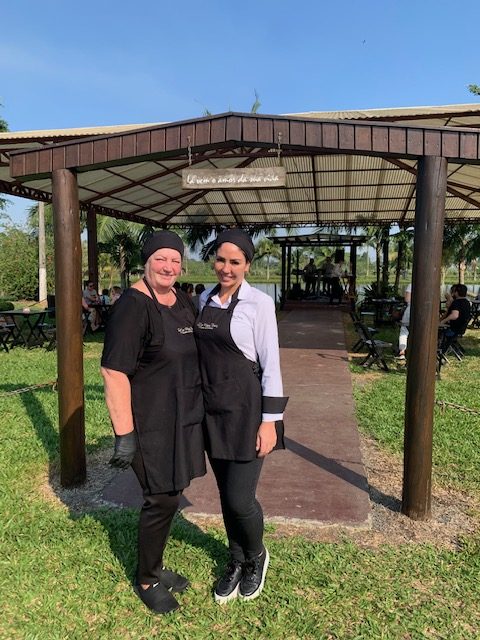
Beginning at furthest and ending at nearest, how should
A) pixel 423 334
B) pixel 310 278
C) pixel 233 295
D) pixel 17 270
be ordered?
pixel 17 270, pixel 310 278, pixel 423 334, pixel 233 295

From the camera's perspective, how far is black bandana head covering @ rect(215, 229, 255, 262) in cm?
214

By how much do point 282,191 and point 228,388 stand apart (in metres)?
10.0

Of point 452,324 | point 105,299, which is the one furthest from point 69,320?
point 105,299

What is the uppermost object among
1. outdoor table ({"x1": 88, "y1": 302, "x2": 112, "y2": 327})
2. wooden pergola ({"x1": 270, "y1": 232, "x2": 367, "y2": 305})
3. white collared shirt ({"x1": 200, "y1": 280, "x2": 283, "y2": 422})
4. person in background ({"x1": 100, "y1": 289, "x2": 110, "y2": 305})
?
wooden pergola ({"x1": 270, "y1": 232, "x2": 367, "y2": 305})

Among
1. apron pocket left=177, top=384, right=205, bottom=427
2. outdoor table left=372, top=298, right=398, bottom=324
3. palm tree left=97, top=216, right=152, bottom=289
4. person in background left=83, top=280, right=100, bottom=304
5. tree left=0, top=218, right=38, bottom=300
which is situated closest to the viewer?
apron pocket left=177, top=384, right=205, bottom=427

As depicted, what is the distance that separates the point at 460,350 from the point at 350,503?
614 cm

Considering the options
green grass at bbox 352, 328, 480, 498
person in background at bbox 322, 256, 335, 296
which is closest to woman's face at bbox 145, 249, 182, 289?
green grass at bbox 352, 328, 480, 498

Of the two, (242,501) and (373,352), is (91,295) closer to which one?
(373,352)

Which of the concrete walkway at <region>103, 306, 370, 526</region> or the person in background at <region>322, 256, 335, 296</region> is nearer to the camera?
the concrete walkway at <region>103, 306, 370, 526</region>

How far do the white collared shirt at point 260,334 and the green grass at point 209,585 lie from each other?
0.90 metres

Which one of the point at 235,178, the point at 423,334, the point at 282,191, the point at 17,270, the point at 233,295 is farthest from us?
the point at 17,270

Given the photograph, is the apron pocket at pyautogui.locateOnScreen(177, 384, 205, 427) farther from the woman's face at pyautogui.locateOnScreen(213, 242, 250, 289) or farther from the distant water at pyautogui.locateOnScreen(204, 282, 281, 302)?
the distant water at pyautogui.locateOnScreen(204, 282, 281, 302)

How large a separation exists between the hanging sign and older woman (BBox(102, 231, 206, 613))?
46.0 inches

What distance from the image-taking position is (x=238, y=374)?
2.13 m
